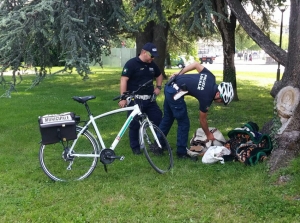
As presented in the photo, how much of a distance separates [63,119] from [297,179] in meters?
3.01

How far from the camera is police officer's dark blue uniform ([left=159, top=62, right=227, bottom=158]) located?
5656 millimetres

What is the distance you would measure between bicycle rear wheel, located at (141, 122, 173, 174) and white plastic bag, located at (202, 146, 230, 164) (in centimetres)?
56

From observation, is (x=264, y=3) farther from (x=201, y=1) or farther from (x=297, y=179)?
(x=297, y=179)

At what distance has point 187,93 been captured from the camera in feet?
19.1

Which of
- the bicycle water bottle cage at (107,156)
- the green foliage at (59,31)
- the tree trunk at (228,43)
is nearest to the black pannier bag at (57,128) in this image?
the bicycle water bottle cage at (107,156)

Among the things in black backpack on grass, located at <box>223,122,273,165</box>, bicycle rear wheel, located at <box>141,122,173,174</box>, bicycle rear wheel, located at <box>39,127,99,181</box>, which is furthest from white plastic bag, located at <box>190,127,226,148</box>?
bicycle rear wheel, located at <box>39,127,99,181</box>

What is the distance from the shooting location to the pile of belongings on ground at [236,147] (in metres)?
5.82

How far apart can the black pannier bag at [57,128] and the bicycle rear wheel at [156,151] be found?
965 mm

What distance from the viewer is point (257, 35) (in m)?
7.10

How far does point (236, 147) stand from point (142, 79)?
1.78 m

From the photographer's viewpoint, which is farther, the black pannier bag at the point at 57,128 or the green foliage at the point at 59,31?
the green foliage at the point at 59,31

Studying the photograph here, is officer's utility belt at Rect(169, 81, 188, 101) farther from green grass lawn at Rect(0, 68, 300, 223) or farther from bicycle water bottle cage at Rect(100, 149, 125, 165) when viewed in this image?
bicycle water bottle cage at Rect(100, 149, 125, 165)

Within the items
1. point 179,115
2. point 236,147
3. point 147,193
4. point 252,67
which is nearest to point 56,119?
point 147,193

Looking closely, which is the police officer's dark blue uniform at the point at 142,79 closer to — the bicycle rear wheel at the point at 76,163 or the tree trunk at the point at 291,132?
the bicycle rear wheel at the point at 76,163
